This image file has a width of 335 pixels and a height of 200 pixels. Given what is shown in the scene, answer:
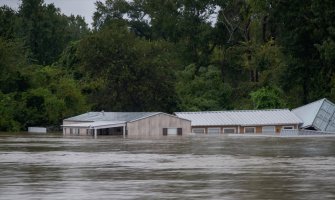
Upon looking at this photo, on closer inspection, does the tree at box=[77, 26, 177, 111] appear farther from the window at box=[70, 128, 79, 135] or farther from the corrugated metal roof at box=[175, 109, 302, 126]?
the window at box=[70, 128, 79, 135]

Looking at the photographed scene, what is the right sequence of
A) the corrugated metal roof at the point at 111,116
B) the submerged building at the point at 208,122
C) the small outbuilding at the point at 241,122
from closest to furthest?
the submerged building at the point at 208,122, the corrugated metal roof at the point at 111,116, the small outbuilding at the point at 241,122

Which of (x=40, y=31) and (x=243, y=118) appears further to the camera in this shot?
(x=40, y=31)

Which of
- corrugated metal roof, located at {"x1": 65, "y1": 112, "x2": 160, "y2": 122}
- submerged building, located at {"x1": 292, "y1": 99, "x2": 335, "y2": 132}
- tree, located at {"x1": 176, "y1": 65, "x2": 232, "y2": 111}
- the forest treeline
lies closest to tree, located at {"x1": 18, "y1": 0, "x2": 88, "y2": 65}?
the forest treeline

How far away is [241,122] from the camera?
79688 mm

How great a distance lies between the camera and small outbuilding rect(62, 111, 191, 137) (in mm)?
75438

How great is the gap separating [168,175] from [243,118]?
5190 centimetres

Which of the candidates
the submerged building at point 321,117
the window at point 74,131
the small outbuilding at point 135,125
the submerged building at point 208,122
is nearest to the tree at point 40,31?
the submerged building at point 208,122

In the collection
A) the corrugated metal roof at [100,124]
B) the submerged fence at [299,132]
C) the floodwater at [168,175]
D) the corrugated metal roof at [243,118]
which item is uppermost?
the corrugated metal roof at [243,118]

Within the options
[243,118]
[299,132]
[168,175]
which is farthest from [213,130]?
[168,175]

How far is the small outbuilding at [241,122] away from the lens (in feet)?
260

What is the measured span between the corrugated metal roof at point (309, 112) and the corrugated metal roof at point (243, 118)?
71cm

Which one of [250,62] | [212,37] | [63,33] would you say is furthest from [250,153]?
[63,33]

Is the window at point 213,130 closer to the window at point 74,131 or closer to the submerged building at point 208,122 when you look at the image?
the submerged building at point 208,122

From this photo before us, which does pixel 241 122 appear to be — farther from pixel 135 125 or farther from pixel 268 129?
pixel 135 125
